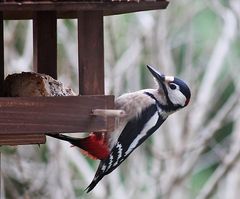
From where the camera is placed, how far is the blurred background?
16.9 ft

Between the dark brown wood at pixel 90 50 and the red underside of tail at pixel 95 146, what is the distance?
48 centimetres

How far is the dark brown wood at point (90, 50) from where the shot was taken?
109 inches

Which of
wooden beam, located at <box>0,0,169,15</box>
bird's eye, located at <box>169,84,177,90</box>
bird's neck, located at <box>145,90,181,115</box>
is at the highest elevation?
wooden beam, located at <box>0,0,169,15</box>

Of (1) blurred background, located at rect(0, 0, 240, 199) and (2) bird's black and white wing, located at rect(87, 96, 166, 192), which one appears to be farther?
(1) blurred background, located at rect(0, 0, 240, 199)

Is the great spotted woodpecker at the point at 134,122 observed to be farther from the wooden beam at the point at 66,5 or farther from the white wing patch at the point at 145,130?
the wooden beam at the point at 66,5

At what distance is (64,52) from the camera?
19.1ft

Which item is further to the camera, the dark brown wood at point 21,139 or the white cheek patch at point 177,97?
the white cheek patch at point 177,97

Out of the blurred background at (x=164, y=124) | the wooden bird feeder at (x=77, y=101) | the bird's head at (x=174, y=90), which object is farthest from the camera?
the blurred background at (x=164, y=124)

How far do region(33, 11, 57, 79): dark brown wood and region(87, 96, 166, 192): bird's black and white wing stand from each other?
44 centimetres

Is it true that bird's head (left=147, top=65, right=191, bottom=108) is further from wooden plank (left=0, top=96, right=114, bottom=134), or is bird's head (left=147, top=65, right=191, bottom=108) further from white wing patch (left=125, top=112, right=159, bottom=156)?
wooden plank (left=0, top=96, right=114, bottom=134)

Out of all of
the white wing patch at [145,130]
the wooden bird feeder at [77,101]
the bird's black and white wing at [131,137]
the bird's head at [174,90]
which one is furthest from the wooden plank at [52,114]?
the bird's head at [174,90]

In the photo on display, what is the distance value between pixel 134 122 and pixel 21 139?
868 millimetres

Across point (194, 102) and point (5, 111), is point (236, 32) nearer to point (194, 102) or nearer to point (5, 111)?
point (194, 102)

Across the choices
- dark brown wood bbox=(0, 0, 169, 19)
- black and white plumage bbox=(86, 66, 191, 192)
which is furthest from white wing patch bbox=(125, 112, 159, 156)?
dark brown wood bbox=(0, 0, 169, 19)
